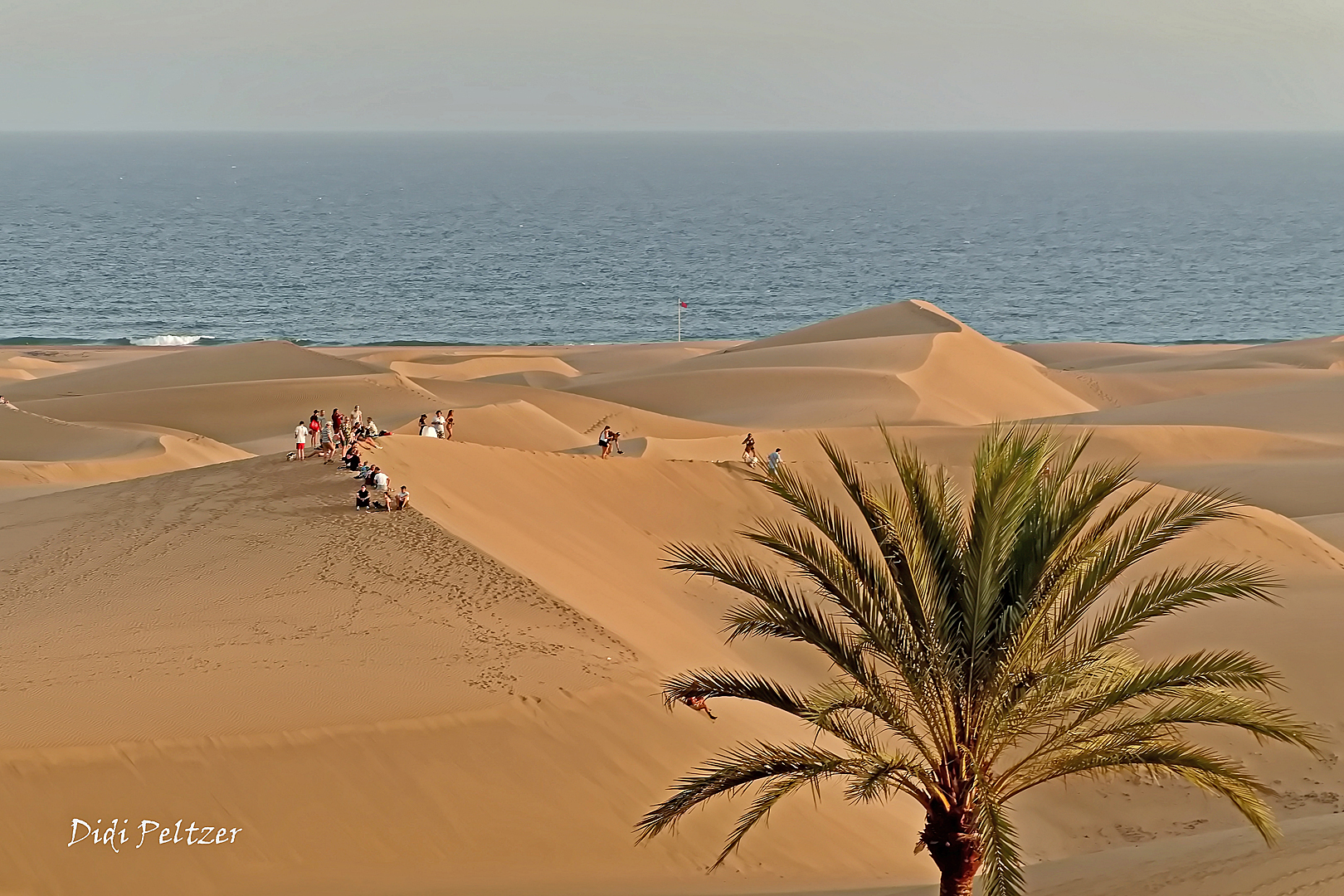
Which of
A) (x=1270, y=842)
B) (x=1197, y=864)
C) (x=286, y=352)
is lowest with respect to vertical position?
(x=286, y=352)

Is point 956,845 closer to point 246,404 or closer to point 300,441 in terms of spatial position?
point 300,441

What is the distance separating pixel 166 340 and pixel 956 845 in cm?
6538

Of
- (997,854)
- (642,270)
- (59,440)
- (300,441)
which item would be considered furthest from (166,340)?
(997,854)

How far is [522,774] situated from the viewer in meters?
12.4

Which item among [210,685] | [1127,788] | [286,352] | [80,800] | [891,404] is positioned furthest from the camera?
[286,352]

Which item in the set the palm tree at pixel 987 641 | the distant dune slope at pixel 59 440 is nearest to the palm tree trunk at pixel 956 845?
the palm tree at pixel 987 641

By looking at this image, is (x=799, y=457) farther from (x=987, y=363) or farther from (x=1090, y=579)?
(x=1090, y=579)

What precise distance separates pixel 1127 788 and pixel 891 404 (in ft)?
86.8

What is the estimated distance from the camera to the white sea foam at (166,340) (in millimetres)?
68125

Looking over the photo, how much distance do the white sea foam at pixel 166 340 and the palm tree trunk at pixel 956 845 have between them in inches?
2500

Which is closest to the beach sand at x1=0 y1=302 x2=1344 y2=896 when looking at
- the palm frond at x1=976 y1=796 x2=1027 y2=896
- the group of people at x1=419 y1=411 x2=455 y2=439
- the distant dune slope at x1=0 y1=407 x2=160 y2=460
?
the group of people at x1=419 y1=411 x2=455 y2=439

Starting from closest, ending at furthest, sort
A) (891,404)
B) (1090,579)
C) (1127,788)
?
1. (1090,579)
2. (1127,788)
3. (891,404)

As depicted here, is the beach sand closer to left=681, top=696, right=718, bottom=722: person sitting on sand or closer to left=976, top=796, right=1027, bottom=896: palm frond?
left=681, top=696, right=718, bottom=722: person sitting on sand

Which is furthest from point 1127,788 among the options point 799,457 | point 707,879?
point 799,457
